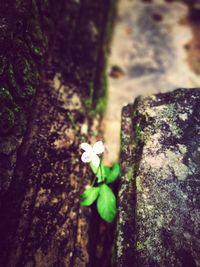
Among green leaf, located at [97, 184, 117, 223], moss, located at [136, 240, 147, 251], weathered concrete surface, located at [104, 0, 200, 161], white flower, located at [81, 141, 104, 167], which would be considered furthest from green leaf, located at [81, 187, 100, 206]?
weathered concrete surface, located at [104, 0, 200, 161]

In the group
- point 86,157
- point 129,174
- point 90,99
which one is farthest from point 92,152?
point 90,99

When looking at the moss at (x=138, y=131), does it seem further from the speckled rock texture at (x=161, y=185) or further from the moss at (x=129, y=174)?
the moss at (x=129, y=174)

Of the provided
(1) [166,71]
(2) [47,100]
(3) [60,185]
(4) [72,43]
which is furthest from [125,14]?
(3) [60,185]

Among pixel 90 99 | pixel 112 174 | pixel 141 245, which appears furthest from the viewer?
pixel 90 99

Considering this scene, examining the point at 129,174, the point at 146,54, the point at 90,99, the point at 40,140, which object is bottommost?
the point at 129,174

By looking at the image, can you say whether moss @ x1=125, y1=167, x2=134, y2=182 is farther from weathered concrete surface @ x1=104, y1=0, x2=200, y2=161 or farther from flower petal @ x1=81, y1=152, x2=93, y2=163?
weathered concrete surface @ x1=104, y1=0, x2=200, y2=161

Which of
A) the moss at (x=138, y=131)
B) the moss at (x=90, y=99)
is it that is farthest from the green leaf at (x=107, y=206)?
the moss at (x=90, y=99)

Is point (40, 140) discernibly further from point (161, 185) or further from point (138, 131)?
point (161, 185)

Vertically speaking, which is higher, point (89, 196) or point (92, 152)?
point (92, 152)
